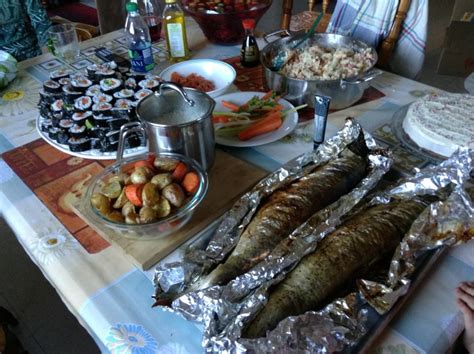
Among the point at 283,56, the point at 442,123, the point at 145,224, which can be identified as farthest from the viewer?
the point at 283,56

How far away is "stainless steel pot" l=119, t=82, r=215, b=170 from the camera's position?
0.88 meters

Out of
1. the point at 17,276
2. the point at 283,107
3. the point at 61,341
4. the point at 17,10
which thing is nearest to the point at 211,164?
the point at 283,107

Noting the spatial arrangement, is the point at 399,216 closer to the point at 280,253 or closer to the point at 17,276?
the point at 280,253

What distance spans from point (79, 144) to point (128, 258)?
0.41 meters

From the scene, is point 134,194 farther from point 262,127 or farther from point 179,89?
point 262,127

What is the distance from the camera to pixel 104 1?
8.64 ft

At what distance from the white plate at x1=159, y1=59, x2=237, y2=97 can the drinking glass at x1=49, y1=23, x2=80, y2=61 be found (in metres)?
0.42

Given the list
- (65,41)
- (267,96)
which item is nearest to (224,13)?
(267,96)

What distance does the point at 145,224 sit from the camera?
0.74 meters

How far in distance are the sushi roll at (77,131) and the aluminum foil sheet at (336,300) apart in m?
0.62

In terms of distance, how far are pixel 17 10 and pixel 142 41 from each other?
93cm

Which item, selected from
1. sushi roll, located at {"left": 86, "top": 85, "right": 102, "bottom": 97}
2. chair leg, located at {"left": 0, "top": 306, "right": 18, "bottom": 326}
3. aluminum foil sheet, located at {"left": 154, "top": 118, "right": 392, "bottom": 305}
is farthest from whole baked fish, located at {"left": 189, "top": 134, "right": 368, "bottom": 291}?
chair leg, located at {"left": 0, "top": 306, "right": 18, "bottom": 326}

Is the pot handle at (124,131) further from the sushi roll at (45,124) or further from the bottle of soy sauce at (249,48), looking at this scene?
the bottle of soy sauce at (249,48)

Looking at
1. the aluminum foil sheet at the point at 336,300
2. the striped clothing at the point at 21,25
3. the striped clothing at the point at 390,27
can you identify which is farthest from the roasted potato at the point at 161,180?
the striped clothing at the point at 21,25
